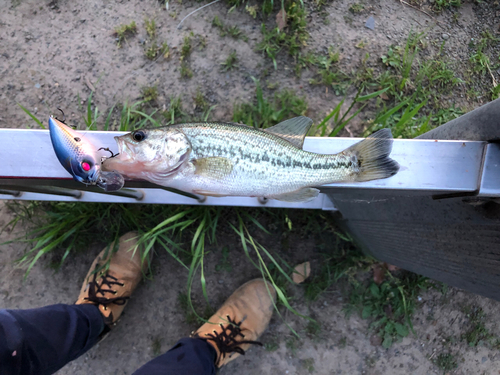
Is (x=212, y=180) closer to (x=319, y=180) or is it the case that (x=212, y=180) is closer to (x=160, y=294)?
(x=319, y=180)

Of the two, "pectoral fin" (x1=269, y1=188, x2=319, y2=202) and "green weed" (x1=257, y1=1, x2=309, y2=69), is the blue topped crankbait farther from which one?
"green weed" (x1=257, y1=1, x2=309, y2=69)

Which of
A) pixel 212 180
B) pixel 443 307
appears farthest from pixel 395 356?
pixel 212 180

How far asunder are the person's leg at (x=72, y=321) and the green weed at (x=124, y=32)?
168 cm

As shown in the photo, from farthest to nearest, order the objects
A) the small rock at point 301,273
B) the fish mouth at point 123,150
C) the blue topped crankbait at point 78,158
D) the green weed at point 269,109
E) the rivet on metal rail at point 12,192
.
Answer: the small rock at point 301,273 < the green weed at point 269,109 < the rivet on metal rail at point 12,192 < the fish mouth at point 123,150 < the blue topped crankbait at point 78,158

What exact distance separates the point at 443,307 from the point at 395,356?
23.3 inches

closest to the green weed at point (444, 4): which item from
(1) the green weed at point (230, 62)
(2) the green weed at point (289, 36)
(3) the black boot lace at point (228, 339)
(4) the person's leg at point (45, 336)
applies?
(2) the green weed at point (289, 36)

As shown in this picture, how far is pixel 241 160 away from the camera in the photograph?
1179mm

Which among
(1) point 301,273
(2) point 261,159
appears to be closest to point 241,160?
(2) point 261,159

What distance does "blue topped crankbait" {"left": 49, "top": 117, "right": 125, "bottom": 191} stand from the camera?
989 millimetres

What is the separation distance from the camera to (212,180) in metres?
1.17

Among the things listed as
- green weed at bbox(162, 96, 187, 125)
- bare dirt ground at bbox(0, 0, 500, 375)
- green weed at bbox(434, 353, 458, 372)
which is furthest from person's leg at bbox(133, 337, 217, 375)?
green weed at bbox(434, 353, 458, 372)

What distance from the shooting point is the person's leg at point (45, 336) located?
1.72 metres

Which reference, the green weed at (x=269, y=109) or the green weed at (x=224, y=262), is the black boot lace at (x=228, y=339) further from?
the green weed at (x=269, y=109)

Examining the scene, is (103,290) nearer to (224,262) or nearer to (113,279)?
(113,279)
